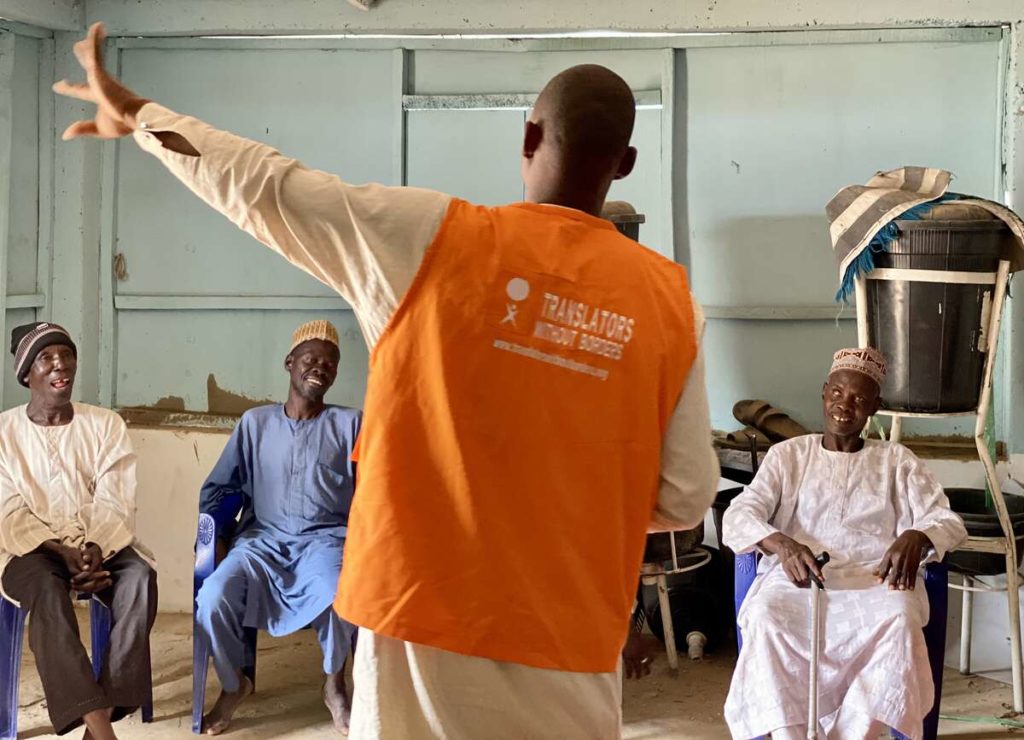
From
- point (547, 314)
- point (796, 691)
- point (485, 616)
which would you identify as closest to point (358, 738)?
point (485, 616)

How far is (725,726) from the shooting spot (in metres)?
4.29

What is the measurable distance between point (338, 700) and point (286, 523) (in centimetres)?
69

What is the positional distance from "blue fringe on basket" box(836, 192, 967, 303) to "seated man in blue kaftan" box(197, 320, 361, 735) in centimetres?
191

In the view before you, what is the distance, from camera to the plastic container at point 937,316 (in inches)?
168

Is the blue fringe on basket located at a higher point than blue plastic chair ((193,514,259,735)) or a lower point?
higher

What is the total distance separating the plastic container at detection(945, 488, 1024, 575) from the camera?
436 cm

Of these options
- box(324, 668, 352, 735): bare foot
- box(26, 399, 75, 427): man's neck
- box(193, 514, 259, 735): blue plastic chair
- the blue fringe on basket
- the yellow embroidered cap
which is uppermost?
the blue fringe on basket

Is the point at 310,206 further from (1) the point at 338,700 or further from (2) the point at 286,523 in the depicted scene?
(2) the point at 286,523

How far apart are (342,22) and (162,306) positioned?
157 cm

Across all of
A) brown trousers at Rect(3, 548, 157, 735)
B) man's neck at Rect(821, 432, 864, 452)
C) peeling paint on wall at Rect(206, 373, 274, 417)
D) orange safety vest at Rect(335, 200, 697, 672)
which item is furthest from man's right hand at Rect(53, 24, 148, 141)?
peeling paint on wall at Rect(206, 373, 274, 417)

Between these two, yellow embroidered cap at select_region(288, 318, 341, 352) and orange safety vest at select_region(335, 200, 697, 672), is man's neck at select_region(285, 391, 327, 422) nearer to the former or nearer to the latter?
yellow embroidered cap at select_region(288, 318, 341, 352)

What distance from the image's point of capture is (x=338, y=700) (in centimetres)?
422

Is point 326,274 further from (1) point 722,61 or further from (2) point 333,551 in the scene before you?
(1) point 722,61

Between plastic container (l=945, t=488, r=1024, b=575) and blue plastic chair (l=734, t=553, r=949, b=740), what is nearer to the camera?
blue plastic chair (l=734, t=553, r=949, b=740)
